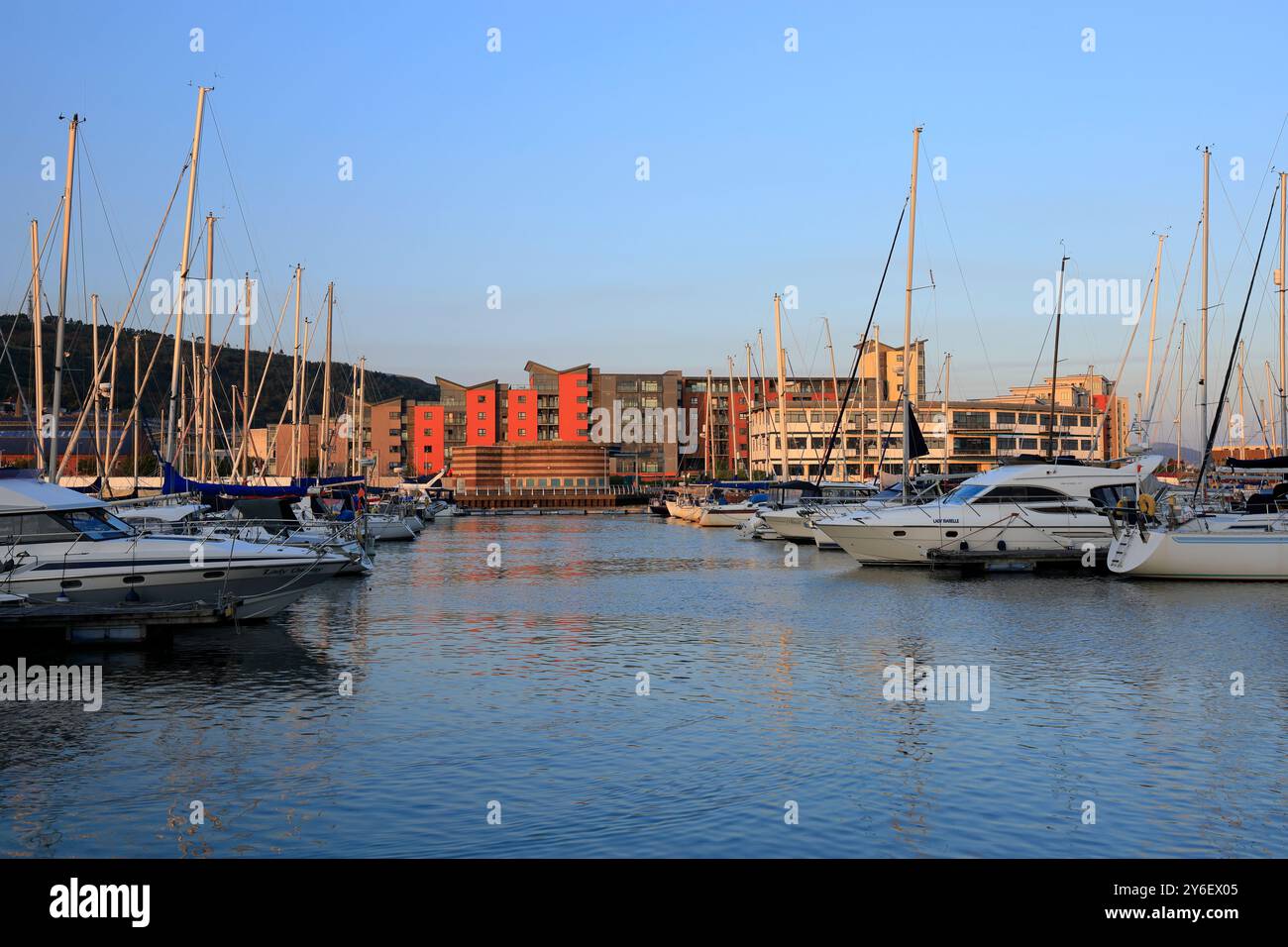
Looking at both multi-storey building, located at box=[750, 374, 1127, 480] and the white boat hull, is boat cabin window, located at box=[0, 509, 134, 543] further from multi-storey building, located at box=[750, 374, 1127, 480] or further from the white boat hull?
multi-storey building, located at box=[750, 374, 1127, 480]

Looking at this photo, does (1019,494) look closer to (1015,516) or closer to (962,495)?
(1015,516)

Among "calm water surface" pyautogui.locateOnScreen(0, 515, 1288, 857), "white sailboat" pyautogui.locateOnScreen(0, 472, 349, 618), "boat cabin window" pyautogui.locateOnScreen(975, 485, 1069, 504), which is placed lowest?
"calm water surface" pyautogui.locateOnScreen(0, 515, 1288, 857)

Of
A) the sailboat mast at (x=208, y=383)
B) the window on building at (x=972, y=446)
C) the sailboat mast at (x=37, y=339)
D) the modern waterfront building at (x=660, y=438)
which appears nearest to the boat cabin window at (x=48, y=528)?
the sailboat mast at (x=37, y=339)

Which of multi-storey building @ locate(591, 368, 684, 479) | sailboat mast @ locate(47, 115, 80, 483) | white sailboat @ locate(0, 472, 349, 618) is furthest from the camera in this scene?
multi-storey building @ locate(591, 368, 684, 479)

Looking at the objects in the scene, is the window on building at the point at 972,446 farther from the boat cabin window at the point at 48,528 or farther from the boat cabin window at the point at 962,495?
the boat cabin window at the point at 48,528

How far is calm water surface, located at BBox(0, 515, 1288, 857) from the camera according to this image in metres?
12.0

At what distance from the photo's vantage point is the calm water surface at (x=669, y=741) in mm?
11953

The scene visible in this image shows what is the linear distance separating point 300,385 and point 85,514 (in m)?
50.4

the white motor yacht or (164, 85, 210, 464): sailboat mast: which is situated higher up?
(164, 85, 210, 464): sailboat mast

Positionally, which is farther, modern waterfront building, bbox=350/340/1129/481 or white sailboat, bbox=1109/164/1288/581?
modern waterfront building, bbox=350/340/1129/481

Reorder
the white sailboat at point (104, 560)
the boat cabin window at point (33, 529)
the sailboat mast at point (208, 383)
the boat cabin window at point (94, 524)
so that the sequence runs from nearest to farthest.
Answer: the white sailboat at point (104, 560) → the boat cabin window at point (33, 529) → the boat cabin window at point (94, 524) → the sailboat mast at point (208, 383)

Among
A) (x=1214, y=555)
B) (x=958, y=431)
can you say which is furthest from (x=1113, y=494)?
(x=958, y=431)

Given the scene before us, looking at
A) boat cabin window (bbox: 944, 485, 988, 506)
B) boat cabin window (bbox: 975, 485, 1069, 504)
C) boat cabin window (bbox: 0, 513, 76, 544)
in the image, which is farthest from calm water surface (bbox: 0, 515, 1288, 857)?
boat cabin window (bbox: 944, 485, 988, 506)

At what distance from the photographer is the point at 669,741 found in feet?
52.2
